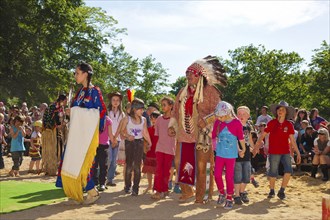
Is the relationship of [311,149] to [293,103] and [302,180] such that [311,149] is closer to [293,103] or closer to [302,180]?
[302,180]

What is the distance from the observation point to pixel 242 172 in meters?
7.38

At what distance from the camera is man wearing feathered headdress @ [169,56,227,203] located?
6906 millimetres

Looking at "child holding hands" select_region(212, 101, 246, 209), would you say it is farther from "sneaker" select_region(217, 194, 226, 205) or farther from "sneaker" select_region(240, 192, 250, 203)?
"sneaker" select_region(240, 192, 250, 203)

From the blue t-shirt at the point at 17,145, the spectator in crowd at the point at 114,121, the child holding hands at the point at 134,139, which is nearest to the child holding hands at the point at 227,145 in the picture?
the child holding hands at the point at 134,139

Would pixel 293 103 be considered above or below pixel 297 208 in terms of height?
above

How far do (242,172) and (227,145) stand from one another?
909 millimetres

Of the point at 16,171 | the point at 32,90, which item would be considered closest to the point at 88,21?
the point at 32,90

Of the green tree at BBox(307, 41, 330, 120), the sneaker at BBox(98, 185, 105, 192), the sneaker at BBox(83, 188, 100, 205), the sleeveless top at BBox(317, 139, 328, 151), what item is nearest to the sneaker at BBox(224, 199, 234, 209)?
the sneaker at BBox(83, 188, 100, 205)

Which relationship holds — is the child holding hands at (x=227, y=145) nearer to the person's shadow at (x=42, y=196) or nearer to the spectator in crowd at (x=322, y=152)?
the person's shadow at (x=42, y=196)

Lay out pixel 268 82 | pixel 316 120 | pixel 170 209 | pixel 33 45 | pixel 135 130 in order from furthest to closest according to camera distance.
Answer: pixel 268 82
pixel 33 45
pixel 316 120
pixel 135 130
pixel 170 209

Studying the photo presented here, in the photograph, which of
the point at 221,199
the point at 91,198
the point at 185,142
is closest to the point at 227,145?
the point at 185,142

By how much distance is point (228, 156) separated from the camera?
672cm

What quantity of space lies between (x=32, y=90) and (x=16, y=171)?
683 inches

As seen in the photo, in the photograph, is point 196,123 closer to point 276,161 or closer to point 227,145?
point 227,145
